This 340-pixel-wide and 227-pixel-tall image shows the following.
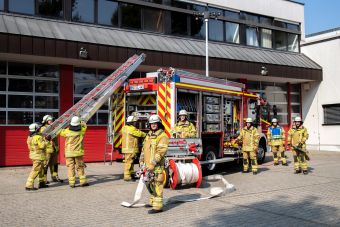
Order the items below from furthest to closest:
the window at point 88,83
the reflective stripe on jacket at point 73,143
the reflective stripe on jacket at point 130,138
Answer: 1. the window at point 88,83
2. the reflective stripe on jacket at point 130,138
3. the reflective stripe on jacket at point 73,143

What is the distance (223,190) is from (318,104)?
626 inches

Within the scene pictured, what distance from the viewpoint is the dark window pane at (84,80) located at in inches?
609

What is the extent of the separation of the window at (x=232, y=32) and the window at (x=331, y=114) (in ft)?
20.9

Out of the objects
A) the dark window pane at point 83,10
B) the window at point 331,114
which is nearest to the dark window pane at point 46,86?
the dark window pane at point 83,10

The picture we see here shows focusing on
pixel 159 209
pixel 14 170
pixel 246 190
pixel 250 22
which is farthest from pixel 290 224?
pixel 250 22

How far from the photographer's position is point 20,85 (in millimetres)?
14359

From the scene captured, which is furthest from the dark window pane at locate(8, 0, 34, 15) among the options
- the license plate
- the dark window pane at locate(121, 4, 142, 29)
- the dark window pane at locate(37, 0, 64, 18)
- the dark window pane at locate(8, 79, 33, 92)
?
the license plate

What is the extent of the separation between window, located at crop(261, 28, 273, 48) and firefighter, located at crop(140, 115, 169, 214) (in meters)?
16.1

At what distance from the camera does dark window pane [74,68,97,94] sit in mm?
15477

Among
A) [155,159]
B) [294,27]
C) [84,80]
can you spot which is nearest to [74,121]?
[155,159]

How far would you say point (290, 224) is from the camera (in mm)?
6270

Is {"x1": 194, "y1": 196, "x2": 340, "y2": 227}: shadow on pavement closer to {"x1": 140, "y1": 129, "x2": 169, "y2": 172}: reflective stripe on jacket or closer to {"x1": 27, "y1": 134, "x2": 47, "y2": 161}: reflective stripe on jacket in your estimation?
{"x1": 140, "y1": 129, "x2": 169, "y2": 172}: reflective stripe on jacket

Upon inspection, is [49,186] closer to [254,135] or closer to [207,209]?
[207,209]

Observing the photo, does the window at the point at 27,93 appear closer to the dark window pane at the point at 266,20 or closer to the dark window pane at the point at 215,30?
the dark window pane at the point at 215,30
